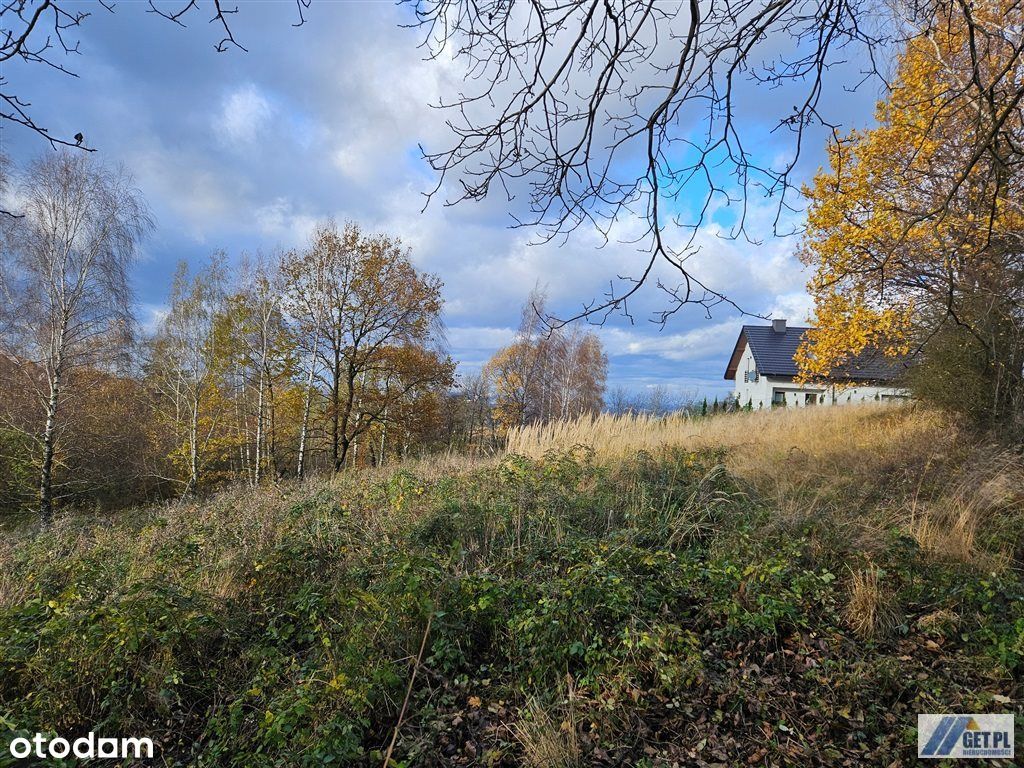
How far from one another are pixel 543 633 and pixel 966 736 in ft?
6.69

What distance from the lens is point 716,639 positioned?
9.71ft

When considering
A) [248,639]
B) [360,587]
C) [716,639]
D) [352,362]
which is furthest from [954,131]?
[352,362]

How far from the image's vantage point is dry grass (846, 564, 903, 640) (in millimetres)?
2918

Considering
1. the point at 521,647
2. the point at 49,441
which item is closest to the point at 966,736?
the point at 521,647

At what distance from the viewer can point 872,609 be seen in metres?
2.95

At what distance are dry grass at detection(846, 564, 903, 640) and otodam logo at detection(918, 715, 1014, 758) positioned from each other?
23.5 inches

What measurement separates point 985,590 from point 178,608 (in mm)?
5301

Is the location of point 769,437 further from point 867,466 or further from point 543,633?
point 543,633

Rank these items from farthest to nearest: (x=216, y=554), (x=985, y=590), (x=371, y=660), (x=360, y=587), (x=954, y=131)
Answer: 1. (x=954, y=131)
2. (x=216, y=554)
3. (x=360, y=587)
4. (x=985, y=590)
5. (x=371, y=660)

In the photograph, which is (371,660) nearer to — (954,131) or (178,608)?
(178,608)

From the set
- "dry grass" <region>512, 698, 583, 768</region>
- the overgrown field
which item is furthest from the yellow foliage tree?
"dry grass" <region>512, 698, 583, 768</region>

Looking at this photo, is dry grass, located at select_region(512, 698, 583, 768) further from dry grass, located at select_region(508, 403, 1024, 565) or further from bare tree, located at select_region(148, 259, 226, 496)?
bare tree, located at select_region(148, 259, 226, 496)

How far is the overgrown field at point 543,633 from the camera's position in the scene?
7.93 ft

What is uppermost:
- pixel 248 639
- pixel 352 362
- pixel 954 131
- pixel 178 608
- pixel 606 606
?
pixel 954 131
